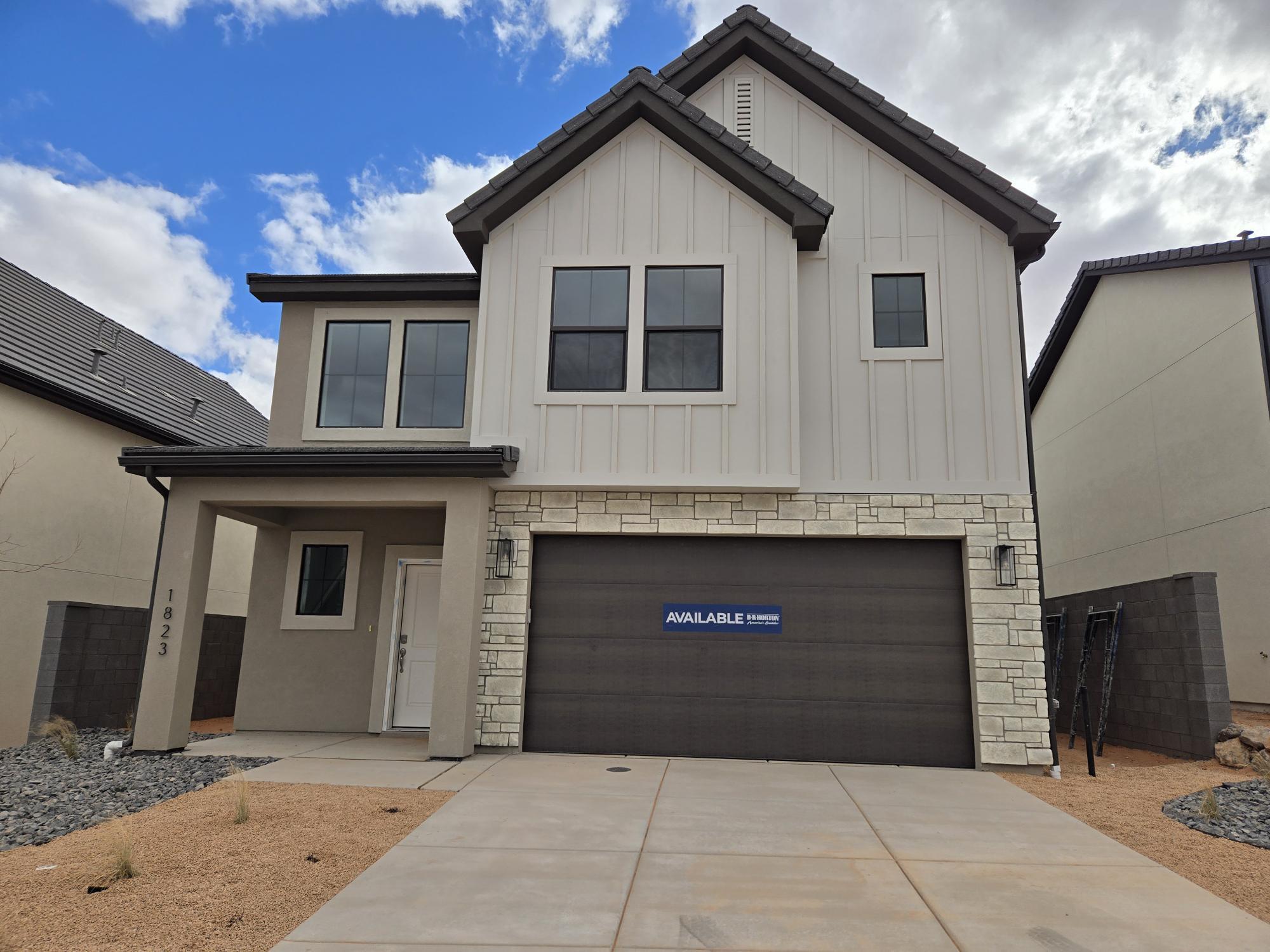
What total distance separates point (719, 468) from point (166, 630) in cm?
604

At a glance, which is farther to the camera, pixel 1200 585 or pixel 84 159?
pixel 84 159

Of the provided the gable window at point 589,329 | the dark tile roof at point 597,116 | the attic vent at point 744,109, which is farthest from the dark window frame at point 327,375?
the attic vent at point 744,109

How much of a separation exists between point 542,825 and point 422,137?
16.9 metres

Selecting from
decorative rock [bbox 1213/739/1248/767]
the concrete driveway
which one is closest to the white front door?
the concrete driveway

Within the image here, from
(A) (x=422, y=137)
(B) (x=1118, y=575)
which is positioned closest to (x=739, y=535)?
(B) (x=1118, y=575)

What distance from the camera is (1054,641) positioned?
12.1 m

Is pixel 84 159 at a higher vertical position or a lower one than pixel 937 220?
higher

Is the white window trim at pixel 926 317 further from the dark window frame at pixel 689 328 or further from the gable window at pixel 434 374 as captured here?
the gable window at pixel 434 374

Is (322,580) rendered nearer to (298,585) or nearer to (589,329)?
(298,585)

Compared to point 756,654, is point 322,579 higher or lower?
higher

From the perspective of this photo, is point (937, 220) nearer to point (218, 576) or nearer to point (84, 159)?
point (218, 576)

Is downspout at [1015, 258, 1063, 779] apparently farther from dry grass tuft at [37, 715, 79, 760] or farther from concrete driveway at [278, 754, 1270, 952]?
dry grass tuft at [37, 715, 79, 760]

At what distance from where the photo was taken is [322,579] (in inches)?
400

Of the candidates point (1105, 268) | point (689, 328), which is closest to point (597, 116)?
point (689, 328)
